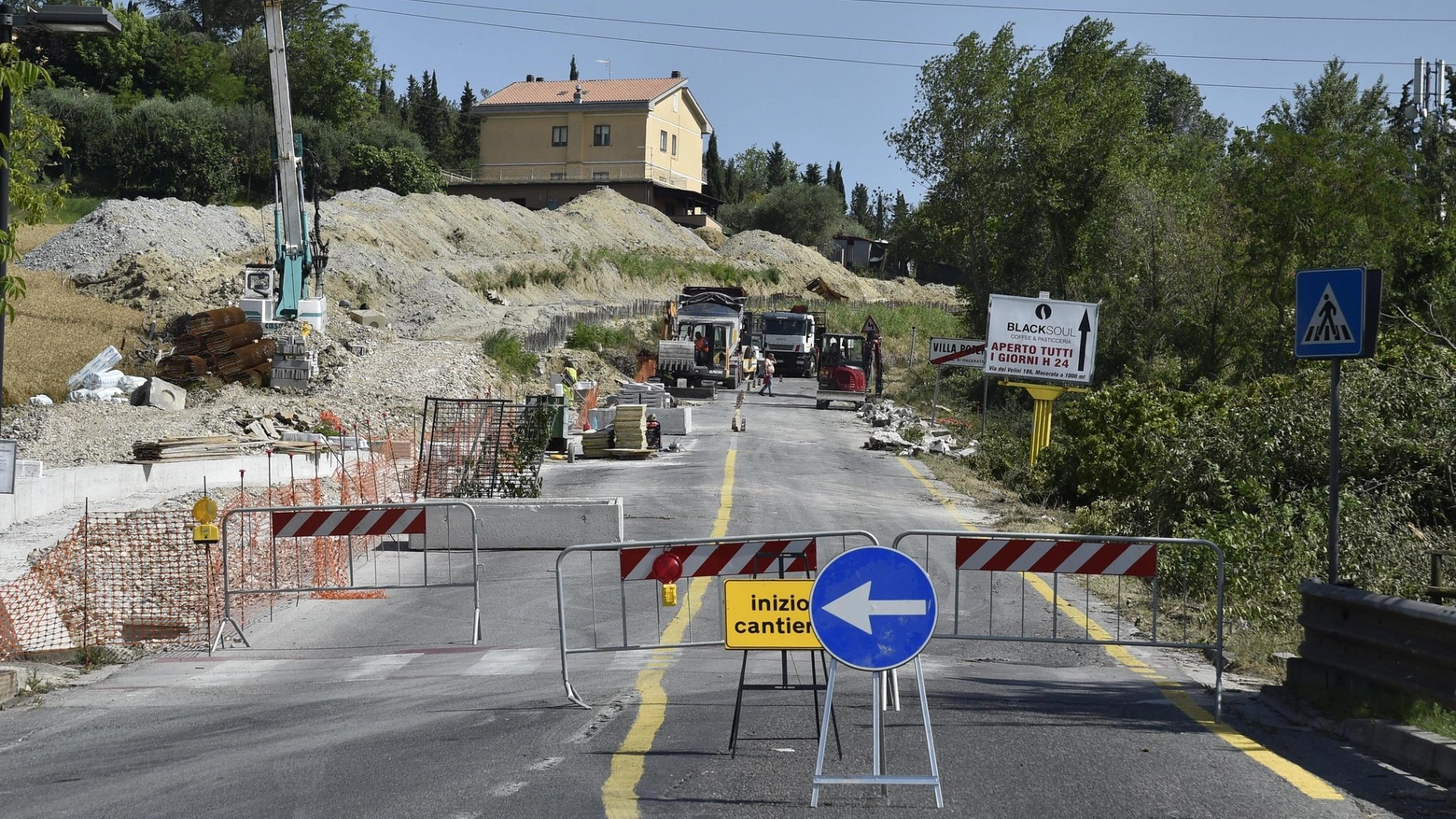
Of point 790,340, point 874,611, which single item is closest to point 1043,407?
point 874,611

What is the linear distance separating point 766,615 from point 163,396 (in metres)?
25.2

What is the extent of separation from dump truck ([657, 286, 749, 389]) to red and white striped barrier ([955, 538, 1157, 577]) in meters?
36.2

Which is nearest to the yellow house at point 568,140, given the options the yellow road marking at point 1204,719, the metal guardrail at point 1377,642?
the yellow road marking at point 1204,719

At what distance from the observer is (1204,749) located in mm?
7215

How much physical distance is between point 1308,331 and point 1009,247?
4374 cm

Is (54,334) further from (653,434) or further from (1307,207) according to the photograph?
(1307,207)

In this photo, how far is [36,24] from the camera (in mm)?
11453

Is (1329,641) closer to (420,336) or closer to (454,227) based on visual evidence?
(420,336)

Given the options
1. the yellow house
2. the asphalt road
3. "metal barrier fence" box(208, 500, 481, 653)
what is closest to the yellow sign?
the asphalt road

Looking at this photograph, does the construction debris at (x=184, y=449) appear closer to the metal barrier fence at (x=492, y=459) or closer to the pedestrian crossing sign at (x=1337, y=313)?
the metal barrier fence at (x=492, y=459)

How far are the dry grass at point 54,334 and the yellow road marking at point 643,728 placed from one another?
22.9 meters

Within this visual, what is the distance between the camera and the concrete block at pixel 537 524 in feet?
50.7

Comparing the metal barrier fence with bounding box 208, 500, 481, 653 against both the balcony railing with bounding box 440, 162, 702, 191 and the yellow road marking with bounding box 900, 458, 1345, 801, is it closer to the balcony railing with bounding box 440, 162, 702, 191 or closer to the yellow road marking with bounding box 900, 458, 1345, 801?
the yellow road marking with bounding box 900, 458, 1345, 801

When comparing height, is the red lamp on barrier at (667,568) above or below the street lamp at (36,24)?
below
